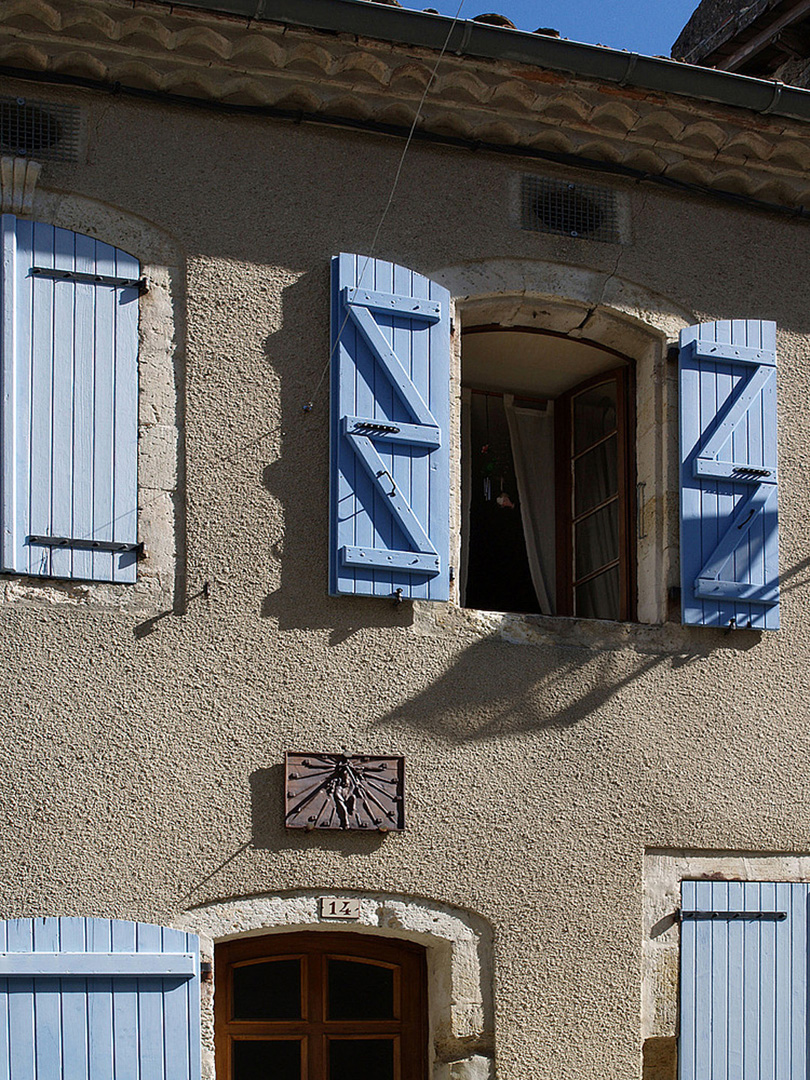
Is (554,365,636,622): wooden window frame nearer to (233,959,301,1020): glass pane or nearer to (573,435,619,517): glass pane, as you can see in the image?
(573,435,619,517): glass pane

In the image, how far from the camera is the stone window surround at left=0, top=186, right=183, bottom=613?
5.58 meters

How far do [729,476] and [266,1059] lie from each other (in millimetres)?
3099

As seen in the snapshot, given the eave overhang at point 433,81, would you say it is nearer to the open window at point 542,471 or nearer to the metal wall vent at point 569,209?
the metal wall vent at point 569,209

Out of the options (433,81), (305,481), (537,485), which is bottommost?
(305,481)

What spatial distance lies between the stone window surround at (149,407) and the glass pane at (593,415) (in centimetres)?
224

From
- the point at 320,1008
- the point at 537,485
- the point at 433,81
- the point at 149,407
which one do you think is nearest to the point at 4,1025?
the point at 320,1008

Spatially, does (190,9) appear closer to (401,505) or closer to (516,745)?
(401,505)

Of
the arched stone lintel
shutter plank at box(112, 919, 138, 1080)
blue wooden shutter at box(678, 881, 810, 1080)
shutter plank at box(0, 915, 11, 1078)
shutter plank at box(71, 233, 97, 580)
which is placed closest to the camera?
shutter plank at box(0, 915, 11, 1078)

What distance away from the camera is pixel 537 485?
7.22 meters

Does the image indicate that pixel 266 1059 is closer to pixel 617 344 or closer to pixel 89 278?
pixel 89 278

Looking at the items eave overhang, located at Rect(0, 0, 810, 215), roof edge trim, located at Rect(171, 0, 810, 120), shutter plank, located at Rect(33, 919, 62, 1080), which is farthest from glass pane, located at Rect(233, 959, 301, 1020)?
roof edge trim, located at Rect(171, 0, 810, 120)

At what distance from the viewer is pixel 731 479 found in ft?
21.2

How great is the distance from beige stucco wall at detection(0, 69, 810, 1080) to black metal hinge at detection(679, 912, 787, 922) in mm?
249

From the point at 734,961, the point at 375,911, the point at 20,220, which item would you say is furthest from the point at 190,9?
the point at 734,961
